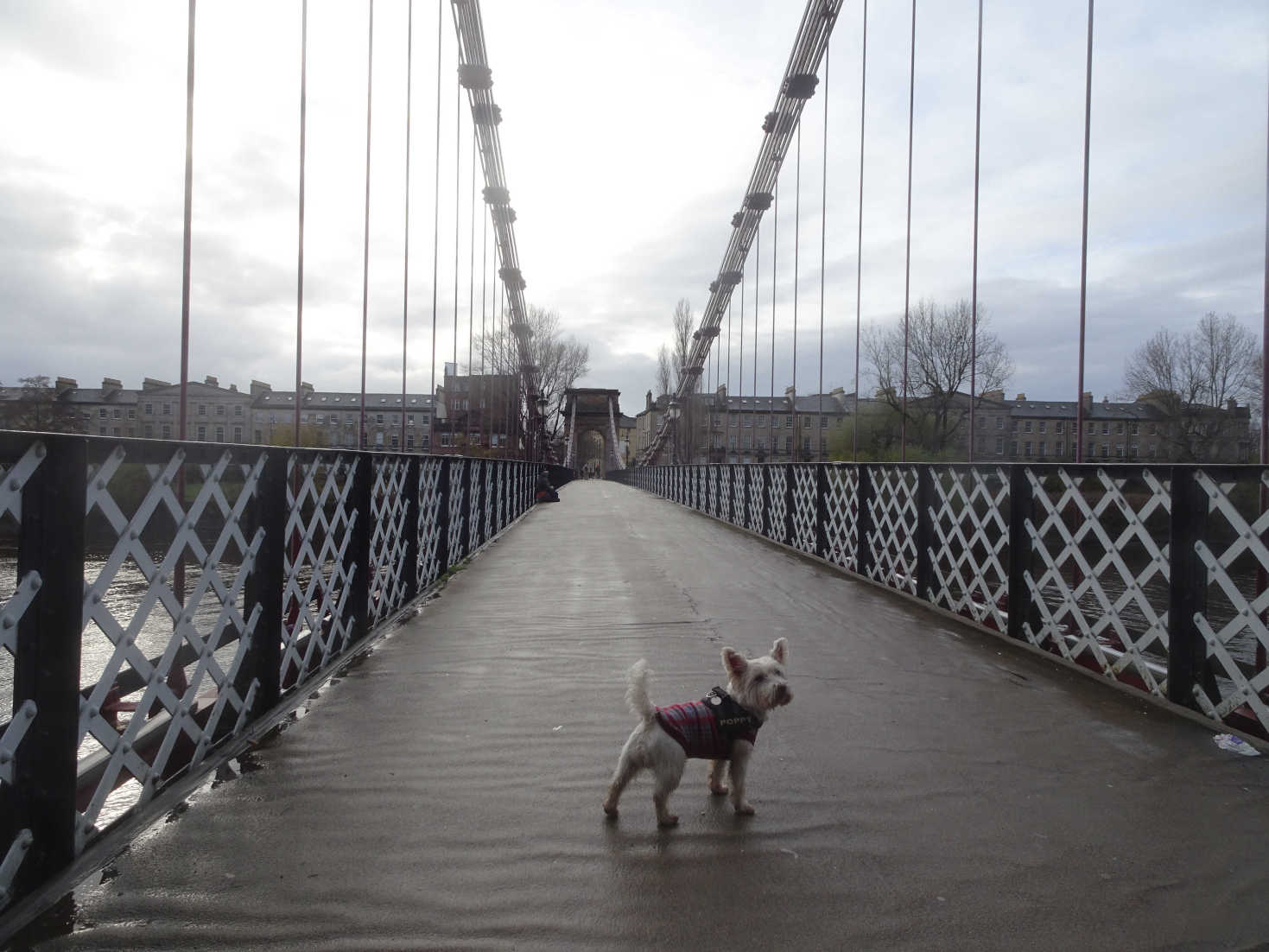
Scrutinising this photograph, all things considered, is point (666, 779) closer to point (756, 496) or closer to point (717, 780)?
point (717, 780)

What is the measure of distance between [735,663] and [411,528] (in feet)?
14.0

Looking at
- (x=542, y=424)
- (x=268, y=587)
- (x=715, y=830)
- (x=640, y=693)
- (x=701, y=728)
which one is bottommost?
(x=715, y=830)

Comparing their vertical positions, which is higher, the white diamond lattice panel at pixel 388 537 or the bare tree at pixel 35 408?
the bare tree at pixel 35 408

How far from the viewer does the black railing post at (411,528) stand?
20.3 ft

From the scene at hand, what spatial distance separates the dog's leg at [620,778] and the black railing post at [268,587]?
1519 mm

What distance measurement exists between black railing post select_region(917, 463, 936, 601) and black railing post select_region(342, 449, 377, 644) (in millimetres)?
3810

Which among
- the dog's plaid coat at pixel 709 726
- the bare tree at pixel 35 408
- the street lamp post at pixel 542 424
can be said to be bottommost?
the dog's plaid coat at pixel 709 726

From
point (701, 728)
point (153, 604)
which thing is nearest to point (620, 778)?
point (701, 728)

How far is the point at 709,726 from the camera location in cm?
243

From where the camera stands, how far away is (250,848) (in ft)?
7.36

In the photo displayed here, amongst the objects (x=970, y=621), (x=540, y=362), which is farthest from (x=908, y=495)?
(x=540, y=362)

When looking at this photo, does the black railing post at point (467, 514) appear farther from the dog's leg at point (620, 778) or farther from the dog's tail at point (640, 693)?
the dog's tail at point (640, 693)

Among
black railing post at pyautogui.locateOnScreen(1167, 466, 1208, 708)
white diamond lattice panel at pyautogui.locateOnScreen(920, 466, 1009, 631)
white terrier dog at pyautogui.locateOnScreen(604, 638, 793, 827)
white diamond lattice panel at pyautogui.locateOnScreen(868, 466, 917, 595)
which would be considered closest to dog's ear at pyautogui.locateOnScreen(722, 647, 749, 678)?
white terrier dog at pyautogui.locateOnScreen(604, 638, 793, 827)

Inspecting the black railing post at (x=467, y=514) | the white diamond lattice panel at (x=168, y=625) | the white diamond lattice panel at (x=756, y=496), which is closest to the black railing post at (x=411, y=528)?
the black railing post at (x=467, y=514)
